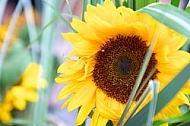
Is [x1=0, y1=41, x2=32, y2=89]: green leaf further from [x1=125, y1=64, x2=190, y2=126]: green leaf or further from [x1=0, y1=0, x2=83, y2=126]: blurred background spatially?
[x1=125, y1=64, x2=190, y2=126]: green leaf

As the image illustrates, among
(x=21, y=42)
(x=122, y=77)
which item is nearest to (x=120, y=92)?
(x=122, y=77)

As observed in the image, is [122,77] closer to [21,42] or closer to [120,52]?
[120,52]

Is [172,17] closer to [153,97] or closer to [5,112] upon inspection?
[153,97]

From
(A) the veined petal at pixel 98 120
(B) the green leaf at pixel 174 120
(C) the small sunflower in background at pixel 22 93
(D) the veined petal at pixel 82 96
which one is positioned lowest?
(C) the small sunflower in background at pixel 22 93

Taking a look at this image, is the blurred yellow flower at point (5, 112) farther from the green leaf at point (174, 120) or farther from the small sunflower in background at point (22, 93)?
the green leaf at point (174, 120)

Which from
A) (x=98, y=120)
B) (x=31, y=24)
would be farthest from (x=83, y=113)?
(x=31, y=24)

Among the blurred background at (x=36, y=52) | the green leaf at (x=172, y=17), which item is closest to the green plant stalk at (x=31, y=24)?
the blurred background at (x=36, y=52)

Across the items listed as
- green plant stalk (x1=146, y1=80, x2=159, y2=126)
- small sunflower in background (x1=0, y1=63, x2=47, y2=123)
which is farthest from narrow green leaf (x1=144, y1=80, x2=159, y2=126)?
small sunflower in background (x1=0, y1=63, x2=47, y2=123)
